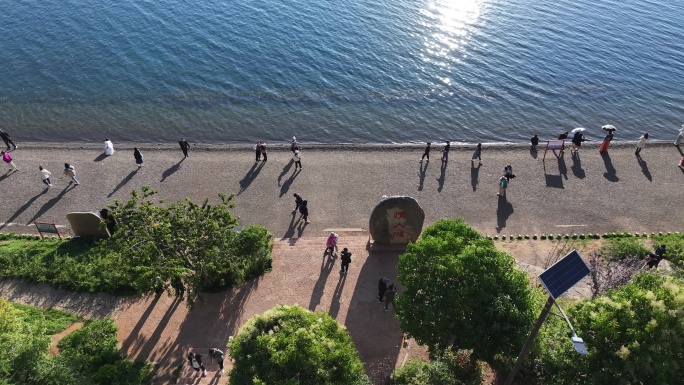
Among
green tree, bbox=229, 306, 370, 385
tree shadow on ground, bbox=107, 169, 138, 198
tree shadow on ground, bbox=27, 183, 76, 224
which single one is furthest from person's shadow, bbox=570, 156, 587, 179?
tree shadow on ground, bbox=27, 183, 76, 224

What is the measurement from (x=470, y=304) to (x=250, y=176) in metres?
18.6

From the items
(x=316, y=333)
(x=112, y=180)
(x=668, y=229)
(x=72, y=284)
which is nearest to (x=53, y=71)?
(x=112, y=180)

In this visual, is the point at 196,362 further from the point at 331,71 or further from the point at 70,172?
the point at 331,71

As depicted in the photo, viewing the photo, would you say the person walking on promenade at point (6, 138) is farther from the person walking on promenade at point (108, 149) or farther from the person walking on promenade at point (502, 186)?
the person walking on promenade at point (502, 186)

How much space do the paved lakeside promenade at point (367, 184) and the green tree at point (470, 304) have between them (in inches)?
412

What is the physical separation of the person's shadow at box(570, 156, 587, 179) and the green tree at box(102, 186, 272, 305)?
22.4 meters

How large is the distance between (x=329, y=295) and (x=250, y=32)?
38975mm

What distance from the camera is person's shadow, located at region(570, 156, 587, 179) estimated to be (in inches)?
1216

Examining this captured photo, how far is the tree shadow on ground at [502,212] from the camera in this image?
26.5 metres

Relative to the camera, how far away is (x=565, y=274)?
455 inches

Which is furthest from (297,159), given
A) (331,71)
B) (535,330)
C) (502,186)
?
(535,330)

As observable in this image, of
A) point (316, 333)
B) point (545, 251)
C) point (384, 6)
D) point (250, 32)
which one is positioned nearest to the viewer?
point (316, 333)

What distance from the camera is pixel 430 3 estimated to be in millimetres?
59500

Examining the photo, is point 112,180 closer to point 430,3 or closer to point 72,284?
point 72,284
